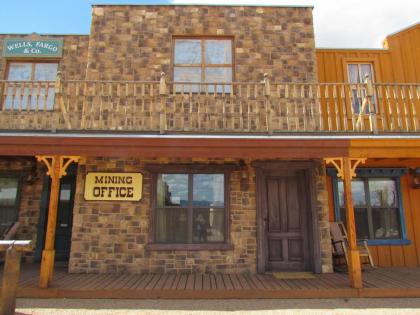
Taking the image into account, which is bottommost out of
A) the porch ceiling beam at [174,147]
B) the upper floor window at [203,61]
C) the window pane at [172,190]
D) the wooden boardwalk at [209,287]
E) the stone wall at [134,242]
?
the wooden boardwalk at [209,287]

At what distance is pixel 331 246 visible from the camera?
714 centimetres

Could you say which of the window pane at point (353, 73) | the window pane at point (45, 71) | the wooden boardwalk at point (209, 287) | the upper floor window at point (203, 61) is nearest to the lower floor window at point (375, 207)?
the wooden boardwalk at point (209, 287)

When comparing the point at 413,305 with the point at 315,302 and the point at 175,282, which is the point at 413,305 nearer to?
the point at 315,302

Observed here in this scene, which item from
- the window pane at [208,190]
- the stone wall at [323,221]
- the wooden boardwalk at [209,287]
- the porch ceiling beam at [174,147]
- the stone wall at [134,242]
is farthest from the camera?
the window pane at [208,190]

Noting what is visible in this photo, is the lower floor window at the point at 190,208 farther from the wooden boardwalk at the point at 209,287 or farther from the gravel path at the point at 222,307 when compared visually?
the gravel path at the point at 222,307

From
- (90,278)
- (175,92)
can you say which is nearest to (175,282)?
(90,278)

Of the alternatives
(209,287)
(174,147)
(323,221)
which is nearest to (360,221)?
(323,221)

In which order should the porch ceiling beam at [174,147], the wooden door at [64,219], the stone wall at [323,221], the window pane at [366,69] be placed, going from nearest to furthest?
the porch ceiling beam at [174,147], the stone wall at [323,221], the wooden door at [64,219], the window pane at [366,69]

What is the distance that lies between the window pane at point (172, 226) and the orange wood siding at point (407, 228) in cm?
359

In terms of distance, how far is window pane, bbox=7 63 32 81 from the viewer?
8.58 m

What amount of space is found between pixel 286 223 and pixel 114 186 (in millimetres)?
3870

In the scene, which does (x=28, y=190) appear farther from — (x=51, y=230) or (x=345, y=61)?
(x=345, y=61)

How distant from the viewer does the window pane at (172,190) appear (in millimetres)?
7082

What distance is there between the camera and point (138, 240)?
6.79 metres
